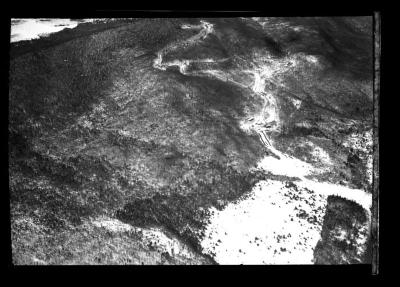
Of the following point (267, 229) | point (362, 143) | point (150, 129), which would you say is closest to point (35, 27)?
point (150, 129)

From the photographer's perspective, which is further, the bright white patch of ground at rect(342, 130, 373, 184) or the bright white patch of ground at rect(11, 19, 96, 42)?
the bright white patch of ground at rect(11, 19, 96, 42)

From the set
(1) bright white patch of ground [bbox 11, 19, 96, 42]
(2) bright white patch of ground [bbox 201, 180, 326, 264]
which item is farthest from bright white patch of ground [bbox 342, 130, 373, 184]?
(1) bright white patch of ground [bbox 11, 19, 96, 42]

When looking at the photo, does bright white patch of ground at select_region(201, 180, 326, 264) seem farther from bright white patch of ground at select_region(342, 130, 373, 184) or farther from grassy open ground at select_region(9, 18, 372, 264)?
bright white patch of ground at select_region(342, 130, 373, 184)

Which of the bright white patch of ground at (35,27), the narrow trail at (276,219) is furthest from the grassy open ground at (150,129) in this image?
the narrow trail at (276,219)

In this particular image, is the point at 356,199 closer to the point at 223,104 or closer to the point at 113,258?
the point at 223,104

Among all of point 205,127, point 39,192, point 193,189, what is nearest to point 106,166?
point 39,192

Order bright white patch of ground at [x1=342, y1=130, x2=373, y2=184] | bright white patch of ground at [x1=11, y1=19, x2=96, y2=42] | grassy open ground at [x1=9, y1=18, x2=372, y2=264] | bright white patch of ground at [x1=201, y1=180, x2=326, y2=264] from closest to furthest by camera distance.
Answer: bright white patch of ground at [x1=201, y1=180, x2=326, y2=264] < grassy open ground at [x1=9, y1=18, x2=372, y2=264] < bright white patch of ground at [x1=342, y1=130, x2=373, y2=184] < bright white patch of ground at [x1=11, y1=19, x2=96, y2=42]
